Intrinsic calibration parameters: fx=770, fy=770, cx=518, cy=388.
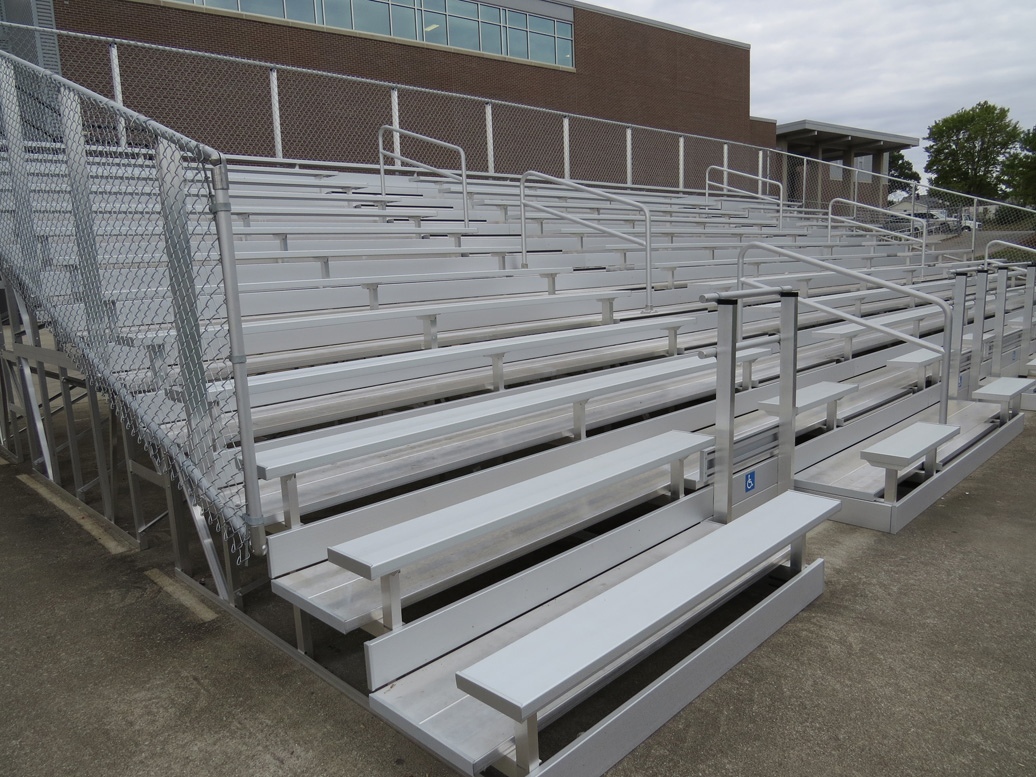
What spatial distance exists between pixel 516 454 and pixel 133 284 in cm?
202

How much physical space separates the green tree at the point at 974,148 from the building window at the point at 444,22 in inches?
1482

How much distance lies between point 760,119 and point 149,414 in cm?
2660

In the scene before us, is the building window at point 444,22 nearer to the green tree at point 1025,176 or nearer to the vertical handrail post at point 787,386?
the vertical handrail post at point 787,386

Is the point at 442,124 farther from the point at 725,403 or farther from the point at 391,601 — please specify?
the point at 391,601

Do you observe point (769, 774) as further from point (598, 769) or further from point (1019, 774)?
point (1019, 774)

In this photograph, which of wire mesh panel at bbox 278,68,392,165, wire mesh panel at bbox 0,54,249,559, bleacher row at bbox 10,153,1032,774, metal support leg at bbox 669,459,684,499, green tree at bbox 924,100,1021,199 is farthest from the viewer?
green tree at bbox 924,100,1021,199

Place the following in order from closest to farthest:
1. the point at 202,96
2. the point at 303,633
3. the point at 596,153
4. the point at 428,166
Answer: the point at 303,633 → the point at 428,166 → the point at 202,96 → the point at 596,153

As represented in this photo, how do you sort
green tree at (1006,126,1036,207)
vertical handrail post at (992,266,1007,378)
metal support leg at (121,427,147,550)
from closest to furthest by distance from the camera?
1. metal support leg at (121,427,147,550)
2. vertical handrail post at (992,266,1007,378)
3. green tree at (1006,126,1036,207)

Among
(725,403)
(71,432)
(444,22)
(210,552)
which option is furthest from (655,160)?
(210,552)

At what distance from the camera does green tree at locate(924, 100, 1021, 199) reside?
4734 cm

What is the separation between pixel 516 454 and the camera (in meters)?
3.94

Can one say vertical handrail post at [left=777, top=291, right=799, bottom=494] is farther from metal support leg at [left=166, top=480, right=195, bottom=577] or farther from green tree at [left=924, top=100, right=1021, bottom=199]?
green tree at [left=924, top=100, right=1021, bottom=199]

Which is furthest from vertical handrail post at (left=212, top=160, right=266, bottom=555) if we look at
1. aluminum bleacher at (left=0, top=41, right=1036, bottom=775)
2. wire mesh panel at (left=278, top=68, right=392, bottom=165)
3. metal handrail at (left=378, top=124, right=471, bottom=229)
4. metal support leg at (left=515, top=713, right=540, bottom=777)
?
wire mesh panel at (left=278, top=68, right=392, bottom=165)

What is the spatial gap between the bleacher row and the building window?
33.4 feet
